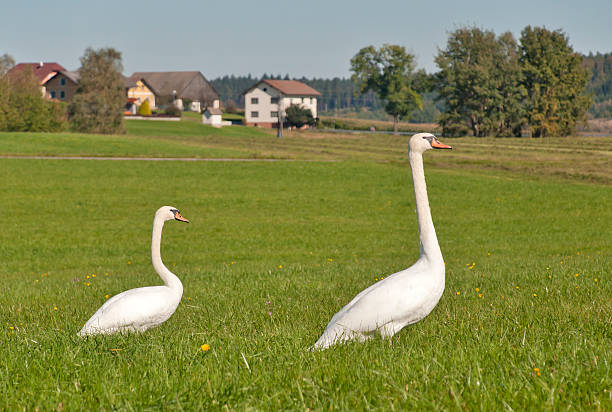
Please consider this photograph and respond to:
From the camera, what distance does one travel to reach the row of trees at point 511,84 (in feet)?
343

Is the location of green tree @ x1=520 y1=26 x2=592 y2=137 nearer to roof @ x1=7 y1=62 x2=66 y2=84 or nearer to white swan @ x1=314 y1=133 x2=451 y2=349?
white swan @ x1=314 y1=133 x2=451 y2=349

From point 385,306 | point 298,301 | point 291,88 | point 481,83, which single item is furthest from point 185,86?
point 385,306

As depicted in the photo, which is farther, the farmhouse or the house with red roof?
the farmhouse

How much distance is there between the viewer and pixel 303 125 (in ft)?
476

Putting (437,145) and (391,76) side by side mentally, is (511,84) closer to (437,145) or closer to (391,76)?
(391,76)

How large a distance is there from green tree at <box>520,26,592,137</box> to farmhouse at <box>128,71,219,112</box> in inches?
4054

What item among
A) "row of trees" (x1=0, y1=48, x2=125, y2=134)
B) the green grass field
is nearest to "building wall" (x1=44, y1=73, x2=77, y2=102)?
"row of trees" (x1=0, y1=48, x2=125, y2=134)

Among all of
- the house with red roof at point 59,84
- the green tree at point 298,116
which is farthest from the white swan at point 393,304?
the house with red roof at point 59,84

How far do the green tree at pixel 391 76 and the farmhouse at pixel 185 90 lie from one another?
206ft

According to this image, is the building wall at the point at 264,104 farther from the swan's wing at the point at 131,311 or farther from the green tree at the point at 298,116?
the swan's wing at the point at 131,311

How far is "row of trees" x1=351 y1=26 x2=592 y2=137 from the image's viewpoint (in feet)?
343

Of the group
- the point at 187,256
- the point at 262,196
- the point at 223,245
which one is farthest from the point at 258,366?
the point at 262,196

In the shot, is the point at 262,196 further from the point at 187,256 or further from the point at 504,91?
the point at 504,91

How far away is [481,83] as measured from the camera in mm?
104188
